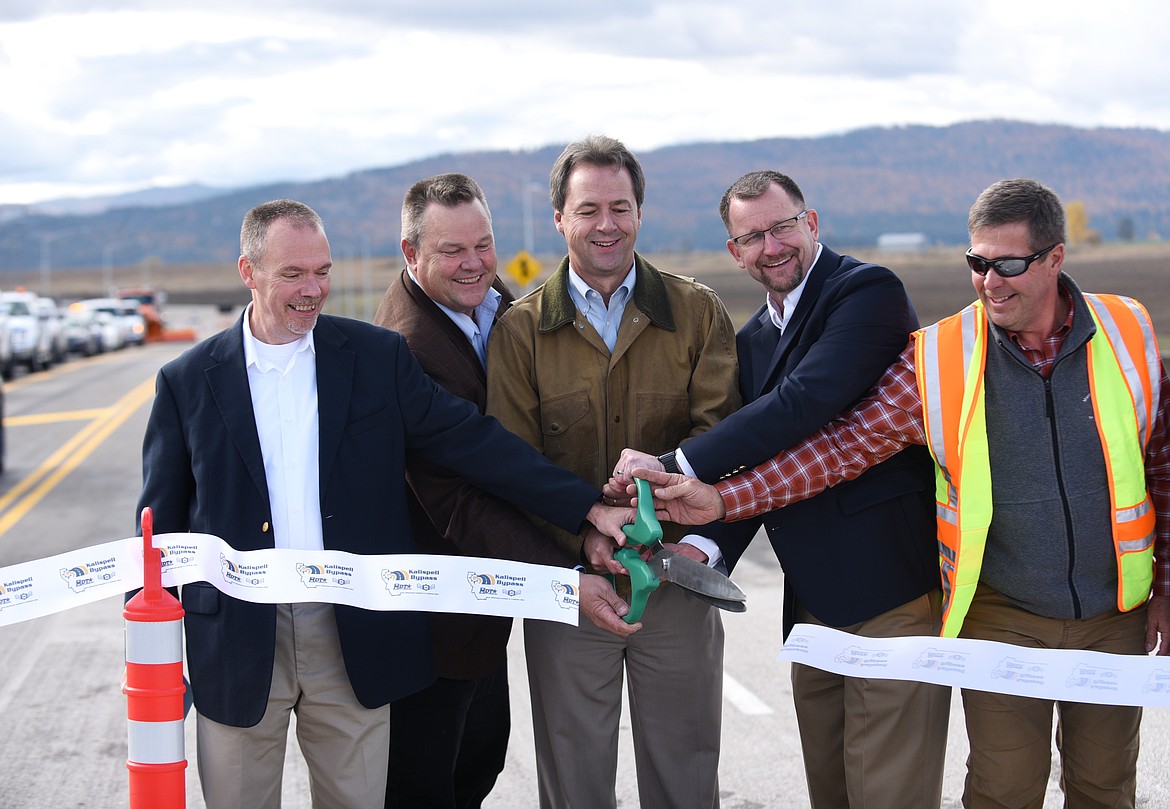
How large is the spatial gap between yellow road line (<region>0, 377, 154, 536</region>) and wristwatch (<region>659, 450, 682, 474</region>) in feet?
30.1

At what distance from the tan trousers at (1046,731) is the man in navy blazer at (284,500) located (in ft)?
5.86

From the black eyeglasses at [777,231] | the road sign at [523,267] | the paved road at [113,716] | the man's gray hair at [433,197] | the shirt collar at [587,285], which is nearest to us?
the black eyeglasses at [777,231]

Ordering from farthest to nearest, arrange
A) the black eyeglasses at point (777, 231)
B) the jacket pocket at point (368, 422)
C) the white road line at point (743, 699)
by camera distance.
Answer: the white road line at point (743, 699) → the black eyeglasses at point (777, 231) → the jacket pocket at point (368, 422)

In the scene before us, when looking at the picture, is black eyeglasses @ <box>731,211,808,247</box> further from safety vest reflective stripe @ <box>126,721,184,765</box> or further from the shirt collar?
safety vest reflective stripe @ <box>126,721,184,765</box>

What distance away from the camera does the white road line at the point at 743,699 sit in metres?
6.42

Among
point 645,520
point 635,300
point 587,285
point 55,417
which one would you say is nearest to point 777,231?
point 635,300

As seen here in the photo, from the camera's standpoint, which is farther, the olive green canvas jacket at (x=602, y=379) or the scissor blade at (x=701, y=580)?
the olive green canvas jacket at (x=602, y=379)

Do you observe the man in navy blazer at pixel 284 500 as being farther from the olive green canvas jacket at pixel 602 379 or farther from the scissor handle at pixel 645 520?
the scissor handle at pixel 645 520

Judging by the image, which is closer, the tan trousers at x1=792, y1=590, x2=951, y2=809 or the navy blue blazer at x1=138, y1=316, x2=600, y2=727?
the navy blue blazer at x1=138, y1=316, x2=600, y2=727

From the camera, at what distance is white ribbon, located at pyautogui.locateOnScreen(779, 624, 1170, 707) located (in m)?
3.68

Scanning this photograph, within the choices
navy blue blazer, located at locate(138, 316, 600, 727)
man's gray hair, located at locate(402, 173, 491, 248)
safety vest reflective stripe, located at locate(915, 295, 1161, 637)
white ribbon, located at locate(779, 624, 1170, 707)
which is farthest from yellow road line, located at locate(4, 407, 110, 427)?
safety vest reflective stripe, located at locate(915, 295, 1161, 637)

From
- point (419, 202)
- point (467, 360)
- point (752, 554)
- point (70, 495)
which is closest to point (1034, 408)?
point (467, 360)

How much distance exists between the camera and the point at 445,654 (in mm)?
4402

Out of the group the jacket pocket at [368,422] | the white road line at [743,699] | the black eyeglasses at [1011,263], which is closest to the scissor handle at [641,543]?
the jacket pocket at [368,422]
